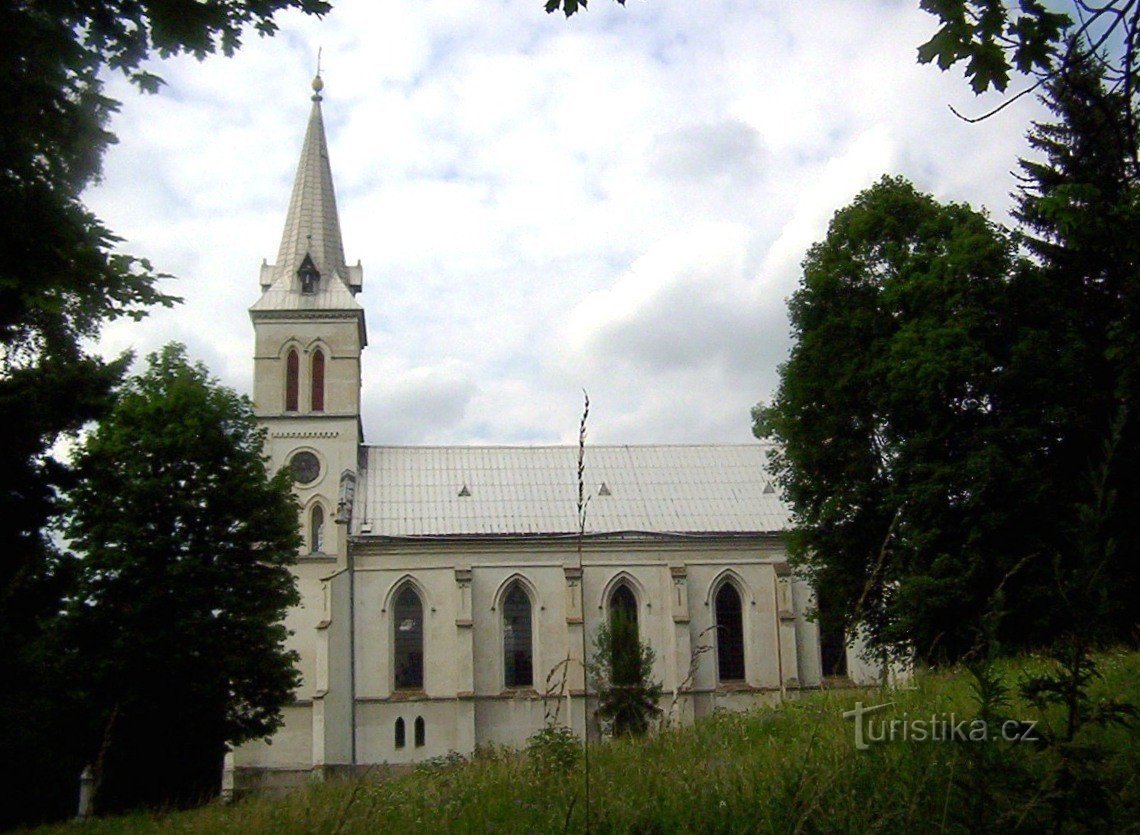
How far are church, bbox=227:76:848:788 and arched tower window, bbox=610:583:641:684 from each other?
0.40ft

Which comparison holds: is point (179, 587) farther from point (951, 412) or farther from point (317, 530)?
point (951, 412)

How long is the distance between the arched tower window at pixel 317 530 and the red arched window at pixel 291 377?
401 cm

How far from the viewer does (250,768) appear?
34344 mm

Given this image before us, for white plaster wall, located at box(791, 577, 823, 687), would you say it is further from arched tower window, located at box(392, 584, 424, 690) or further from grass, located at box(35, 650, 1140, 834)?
grass, located at box(35, 650, 1140, 834)

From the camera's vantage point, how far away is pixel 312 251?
40688mm

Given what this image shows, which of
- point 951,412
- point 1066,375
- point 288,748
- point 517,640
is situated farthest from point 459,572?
point 1066,375

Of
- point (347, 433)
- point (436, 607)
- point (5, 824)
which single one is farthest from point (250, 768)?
point (5, 824)

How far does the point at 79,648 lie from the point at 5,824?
6.60m

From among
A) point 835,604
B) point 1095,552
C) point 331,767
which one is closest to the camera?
point 1095,552

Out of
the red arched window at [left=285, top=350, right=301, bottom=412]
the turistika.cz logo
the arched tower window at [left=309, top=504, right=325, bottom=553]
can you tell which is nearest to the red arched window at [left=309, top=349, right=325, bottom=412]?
the red arched window at [left=285, top=350, right=301, bottom=412]

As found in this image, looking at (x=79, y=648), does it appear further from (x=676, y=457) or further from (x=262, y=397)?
(x=676, y=457)

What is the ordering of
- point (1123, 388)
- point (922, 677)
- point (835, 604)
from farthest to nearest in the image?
point (835, 604) → point (1123, 388) → point (922, 677)

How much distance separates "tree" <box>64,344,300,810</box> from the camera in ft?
75.0

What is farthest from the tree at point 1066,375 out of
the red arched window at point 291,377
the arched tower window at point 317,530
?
the red arched window at point 291,377
